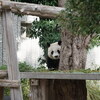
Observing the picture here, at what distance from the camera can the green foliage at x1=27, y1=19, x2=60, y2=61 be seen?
23.9 ft

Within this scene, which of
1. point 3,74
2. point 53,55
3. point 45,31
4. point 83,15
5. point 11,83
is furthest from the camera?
point 45,31

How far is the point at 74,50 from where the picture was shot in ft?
15.7

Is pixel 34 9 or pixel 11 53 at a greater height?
pixel 34 9

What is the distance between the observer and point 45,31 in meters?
7.39

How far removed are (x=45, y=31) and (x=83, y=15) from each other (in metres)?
5.18

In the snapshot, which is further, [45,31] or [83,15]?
[45,31]

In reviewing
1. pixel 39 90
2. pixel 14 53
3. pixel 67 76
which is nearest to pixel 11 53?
pixel 14 53

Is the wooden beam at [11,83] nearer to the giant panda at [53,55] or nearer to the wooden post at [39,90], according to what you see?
the wooden post at [39,90]

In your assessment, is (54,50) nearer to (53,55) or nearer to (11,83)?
(53,55)

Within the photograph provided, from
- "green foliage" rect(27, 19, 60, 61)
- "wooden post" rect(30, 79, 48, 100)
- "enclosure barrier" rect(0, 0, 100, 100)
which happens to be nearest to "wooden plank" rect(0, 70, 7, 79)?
"enclosure barrier" rect(0, 0, 100, 100)

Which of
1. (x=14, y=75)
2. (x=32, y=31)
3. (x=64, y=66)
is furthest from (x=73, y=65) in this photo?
(x=32, y=31)

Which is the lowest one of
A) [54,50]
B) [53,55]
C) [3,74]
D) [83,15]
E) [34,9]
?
[3,74]

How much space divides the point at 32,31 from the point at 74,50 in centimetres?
293

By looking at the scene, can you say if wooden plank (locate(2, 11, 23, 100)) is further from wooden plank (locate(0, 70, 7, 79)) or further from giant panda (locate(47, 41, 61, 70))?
giant panda (locate(47, 41, 61, 70))
